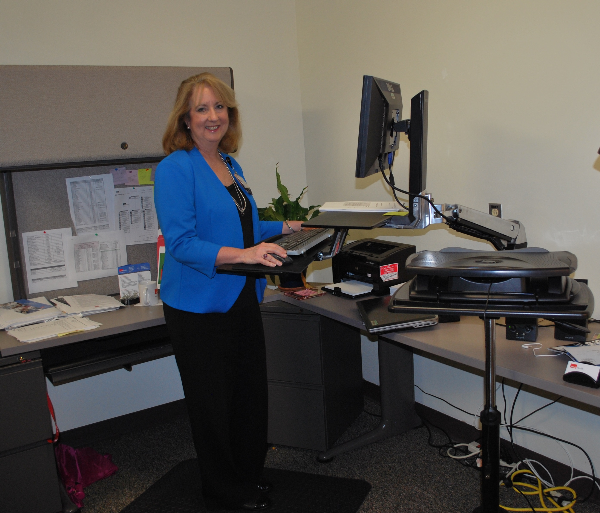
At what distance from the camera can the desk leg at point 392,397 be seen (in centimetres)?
250

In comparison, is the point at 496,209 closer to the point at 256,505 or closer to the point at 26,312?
the point at 256,505

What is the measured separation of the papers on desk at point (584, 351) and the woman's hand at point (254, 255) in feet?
2.80

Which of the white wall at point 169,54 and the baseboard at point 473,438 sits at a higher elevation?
the white wall at point 169,54

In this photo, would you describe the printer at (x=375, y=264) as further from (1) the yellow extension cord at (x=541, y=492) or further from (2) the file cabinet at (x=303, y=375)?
(1) the yellow extension cord at (x=541, y=492)

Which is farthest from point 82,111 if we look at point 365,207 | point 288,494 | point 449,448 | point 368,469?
point 449,448

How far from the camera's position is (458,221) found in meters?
1.70

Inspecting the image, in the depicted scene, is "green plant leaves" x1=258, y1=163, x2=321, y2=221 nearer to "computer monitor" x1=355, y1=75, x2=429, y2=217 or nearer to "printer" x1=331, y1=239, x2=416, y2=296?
"printer" x1=331, y1=239, x2=416, y2=296

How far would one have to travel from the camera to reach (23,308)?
2377 mm

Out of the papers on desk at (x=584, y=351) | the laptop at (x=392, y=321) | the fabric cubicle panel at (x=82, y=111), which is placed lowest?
the papers on desk at (x=584, y=351)

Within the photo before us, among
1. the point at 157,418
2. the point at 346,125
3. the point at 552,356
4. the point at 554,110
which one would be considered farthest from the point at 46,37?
the point at 552,356

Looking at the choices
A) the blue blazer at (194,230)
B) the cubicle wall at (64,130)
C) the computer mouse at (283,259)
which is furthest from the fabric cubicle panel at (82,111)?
the computer mouse at (283,259)

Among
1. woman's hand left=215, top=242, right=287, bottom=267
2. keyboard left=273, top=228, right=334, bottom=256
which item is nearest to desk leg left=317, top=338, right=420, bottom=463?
keyboard left=273, top=228, right=334, bottom=256

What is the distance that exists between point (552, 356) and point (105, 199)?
7.01 ft

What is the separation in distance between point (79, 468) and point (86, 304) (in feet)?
2.42
